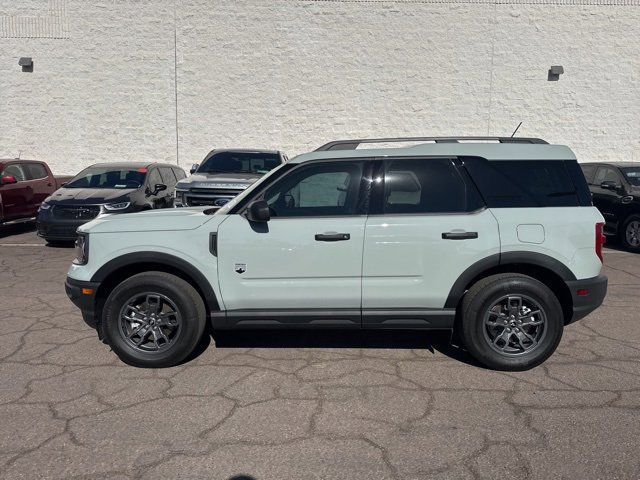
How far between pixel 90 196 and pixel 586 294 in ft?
27.6

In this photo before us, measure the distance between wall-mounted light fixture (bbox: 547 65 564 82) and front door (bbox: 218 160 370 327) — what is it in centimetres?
1503

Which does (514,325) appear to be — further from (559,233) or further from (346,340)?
(346,340)

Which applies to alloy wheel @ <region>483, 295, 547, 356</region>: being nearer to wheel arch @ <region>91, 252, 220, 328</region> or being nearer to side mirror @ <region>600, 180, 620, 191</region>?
wheel arch @ <region>91, 252, 220, 328</region>

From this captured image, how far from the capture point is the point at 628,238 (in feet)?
32.1

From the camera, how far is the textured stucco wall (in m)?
16.3

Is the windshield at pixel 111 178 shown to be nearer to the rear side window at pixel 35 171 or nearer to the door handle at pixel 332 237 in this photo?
the rear side window at pixel 35 171

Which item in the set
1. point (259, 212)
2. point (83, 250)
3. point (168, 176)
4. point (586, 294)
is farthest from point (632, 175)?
point (83, 250)

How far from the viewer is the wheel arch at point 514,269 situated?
4.12 meters

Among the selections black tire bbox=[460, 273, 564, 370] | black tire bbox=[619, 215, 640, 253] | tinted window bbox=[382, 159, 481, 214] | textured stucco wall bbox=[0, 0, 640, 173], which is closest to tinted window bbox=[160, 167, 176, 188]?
textured stucco wall bbox=[0, 0, 640, 173]

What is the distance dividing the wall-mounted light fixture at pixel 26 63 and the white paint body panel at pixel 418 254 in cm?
1634

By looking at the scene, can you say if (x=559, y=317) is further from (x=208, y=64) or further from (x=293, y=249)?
(x=208, y=64)

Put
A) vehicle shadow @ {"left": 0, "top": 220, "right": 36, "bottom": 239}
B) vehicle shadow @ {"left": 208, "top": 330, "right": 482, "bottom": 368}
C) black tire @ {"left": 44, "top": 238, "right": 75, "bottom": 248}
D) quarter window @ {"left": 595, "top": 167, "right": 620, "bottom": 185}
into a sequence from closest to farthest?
vehicle shadow @ {"left": 208, "top": 330, "right": 482, "bottom": 368}, black tire @ {"left": 44, "top": 238, "right": 75, "bottom": 248}, quarter window @ {"left": 595, "top": 167, "right": 620, "bottom": 185}, vehicle shadow @ {"left": 0, "top": 220, "right": 36, "bottom": 239}

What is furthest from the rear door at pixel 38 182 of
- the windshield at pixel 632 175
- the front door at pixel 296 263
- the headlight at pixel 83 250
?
the windshield at pixel 632 175

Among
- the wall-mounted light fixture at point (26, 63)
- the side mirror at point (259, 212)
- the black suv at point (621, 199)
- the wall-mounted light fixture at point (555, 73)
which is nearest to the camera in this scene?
the side mirror at point (259, 212)
